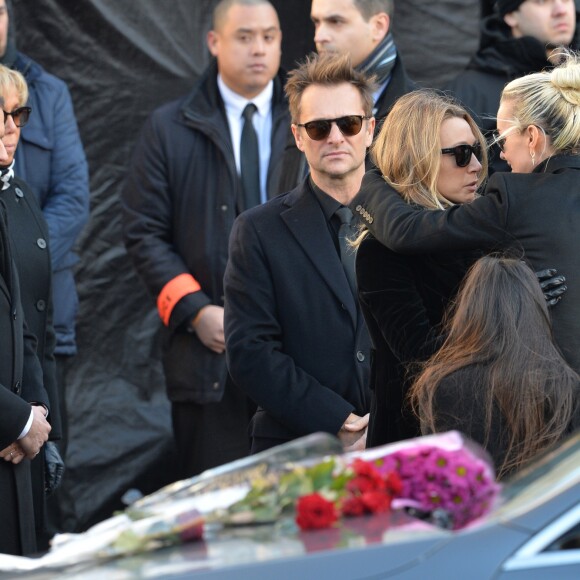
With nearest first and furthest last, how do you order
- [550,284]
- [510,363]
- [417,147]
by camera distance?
[510,363] → [550,284] → [417,147]

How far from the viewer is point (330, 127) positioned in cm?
533

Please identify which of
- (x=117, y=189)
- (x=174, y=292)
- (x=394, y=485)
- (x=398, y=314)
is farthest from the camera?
(x=117, y=189)

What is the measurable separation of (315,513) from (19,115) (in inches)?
125

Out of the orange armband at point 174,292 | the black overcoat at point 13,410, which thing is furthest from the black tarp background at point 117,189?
the black overcoat at point 13,410

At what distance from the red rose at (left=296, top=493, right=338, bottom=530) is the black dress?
1458mm

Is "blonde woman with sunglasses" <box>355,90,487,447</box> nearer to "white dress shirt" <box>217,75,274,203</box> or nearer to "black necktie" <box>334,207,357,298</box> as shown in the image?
"black necktie" <box>334,207,357,298</box>

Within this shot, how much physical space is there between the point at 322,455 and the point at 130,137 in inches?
176

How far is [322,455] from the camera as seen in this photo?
121 inches

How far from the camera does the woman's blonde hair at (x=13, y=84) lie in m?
5.65

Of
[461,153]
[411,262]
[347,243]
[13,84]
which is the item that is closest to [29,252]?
[13,84]

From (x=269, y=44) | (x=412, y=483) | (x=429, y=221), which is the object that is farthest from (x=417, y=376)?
(x=269, y=44)

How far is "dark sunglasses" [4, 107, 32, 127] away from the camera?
18.5ft

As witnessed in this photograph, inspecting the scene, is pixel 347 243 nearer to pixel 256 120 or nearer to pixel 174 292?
pixel 174 292

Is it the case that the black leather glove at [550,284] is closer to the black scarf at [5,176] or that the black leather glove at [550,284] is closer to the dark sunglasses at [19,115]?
the black scarf at [5,176]
